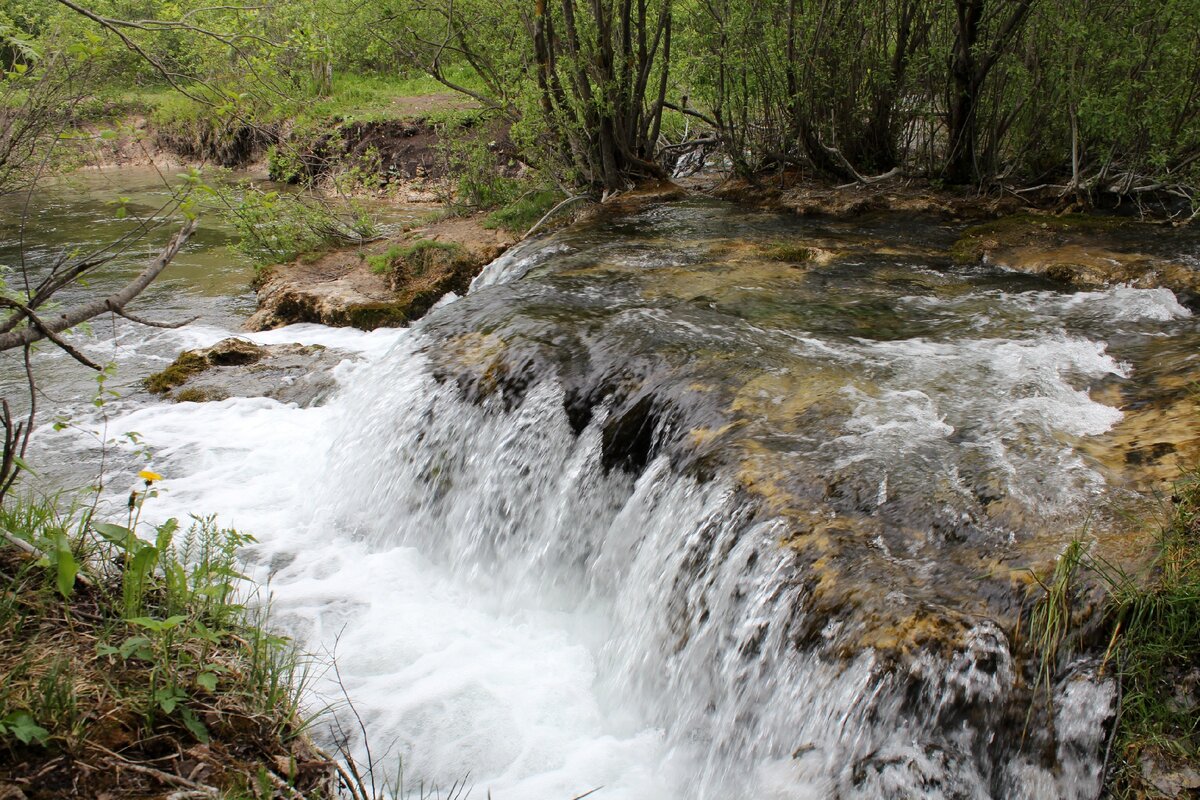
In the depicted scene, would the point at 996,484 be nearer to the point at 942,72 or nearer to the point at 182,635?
the point at 182,635

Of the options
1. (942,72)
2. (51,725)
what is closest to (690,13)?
(942,72)

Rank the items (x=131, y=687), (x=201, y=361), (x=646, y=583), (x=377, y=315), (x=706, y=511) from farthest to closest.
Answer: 1. (x=377, y=315)
2. (x=201, y=361)
3. (x=646, y=583)
4. (x=706, y=511)
5. (x=131, y=687)

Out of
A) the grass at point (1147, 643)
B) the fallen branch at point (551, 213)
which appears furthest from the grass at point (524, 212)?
the grass at point (1147, 643)


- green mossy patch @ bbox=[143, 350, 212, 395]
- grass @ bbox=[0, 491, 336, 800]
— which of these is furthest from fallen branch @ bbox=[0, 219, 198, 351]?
green mossy patch @ bbox=[143, 350, 212, 395]

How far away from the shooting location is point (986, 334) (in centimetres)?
548

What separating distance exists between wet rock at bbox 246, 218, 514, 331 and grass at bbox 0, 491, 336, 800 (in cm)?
660

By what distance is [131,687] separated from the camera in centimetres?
248

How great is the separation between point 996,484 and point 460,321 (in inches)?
170

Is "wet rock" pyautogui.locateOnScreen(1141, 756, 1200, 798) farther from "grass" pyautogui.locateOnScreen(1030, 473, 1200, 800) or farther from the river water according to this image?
the river water

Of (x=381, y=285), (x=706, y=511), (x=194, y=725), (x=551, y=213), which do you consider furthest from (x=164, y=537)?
(x=551, y=213)

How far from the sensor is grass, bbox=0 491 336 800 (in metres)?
2.20

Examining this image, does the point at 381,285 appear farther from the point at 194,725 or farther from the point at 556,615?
the point at 194,725

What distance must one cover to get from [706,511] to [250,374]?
230 inches

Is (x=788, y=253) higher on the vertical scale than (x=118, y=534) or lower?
higher
